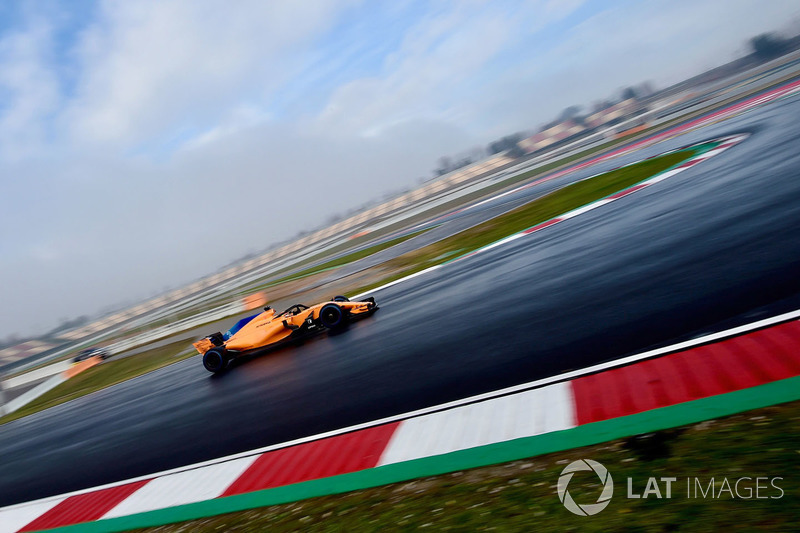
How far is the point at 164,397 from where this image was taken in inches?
430

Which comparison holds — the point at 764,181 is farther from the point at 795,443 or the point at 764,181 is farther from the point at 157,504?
the point at 157,504

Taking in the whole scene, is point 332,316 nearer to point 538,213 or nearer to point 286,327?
point 286,327

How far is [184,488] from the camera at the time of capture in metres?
5.90

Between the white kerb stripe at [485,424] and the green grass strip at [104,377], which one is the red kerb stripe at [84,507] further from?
the green grass strip at [104,377]

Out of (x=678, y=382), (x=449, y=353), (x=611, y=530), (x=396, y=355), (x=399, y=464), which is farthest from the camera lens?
(x=396, y=355)

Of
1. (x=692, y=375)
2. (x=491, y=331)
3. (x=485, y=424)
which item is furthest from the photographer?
(x=491, y=331)

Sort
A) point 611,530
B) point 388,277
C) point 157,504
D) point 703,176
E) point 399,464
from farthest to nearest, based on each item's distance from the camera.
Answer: point 388,277
point 703,176
point 157,504
point 399,464
point 611,530

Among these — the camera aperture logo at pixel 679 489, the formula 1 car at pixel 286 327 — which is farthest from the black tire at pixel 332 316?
the camera aperture logo at pixel 679 489

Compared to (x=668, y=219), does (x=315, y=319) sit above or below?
above

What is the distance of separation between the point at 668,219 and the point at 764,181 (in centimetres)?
205

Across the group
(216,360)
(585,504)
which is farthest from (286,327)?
(585,504)

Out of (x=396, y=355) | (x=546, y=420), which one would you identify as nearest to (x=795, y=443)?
(x=546, y=420)

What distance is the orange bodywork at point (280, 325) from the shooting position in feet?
36.2

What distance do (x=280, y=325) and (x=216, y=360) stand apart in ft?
5.07
